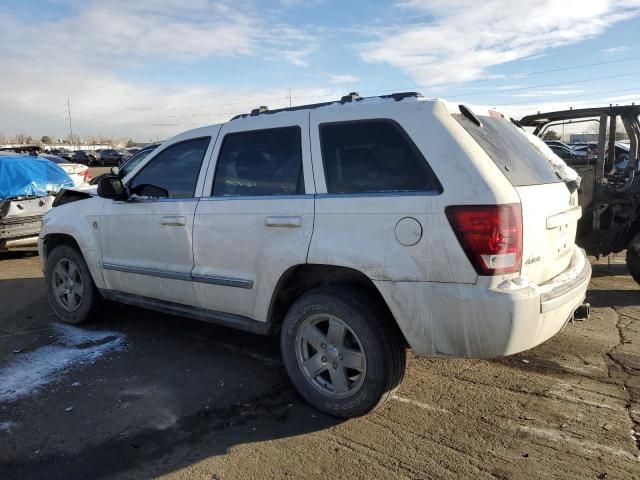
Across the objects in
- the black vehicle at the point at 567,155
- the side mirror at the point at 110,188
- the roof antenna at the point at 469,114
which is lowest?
the side mirror at the point at 110,188

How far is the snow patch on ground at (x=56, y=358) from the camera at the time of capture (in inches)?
158

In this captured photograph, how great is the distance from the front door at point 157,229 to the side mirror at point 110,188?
0.11m

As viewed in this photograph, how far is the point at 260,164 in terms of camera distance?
3.87 meters

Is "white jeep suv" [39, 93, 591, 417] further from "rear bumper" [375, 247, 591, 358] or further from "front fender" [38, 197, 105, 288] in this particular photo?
"front fender" [38, 197, 105, 288]

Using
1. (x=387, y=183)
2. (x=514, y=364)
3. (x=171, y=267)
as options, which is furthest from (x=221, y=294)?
(x=514, y=364)

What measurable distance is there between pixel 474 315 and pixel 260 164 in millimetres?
1854

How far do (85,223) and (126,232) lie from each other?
2.23 ft

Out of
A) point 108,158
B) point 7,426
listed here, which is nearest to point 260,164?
point 7,426

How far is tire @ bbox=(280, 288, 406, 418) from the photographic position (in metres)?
3.22

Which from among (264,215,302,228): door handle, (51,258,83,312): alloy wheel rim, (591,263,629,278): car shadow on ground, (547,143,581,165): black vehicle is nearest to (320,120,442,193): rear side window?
(264,215,302,228): door handle

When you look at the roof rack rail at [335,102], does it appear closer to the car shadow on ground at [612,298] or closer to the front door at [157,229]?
the front door at [157,229]

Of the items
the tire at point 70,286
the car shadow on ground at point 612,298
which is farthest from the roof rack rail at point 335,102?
the car shadow on ground at point 612,298

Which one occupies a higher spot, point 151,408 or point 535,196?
point 535,196

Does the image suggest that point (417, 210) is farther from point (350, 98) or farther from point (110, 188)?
point (110, 188)
